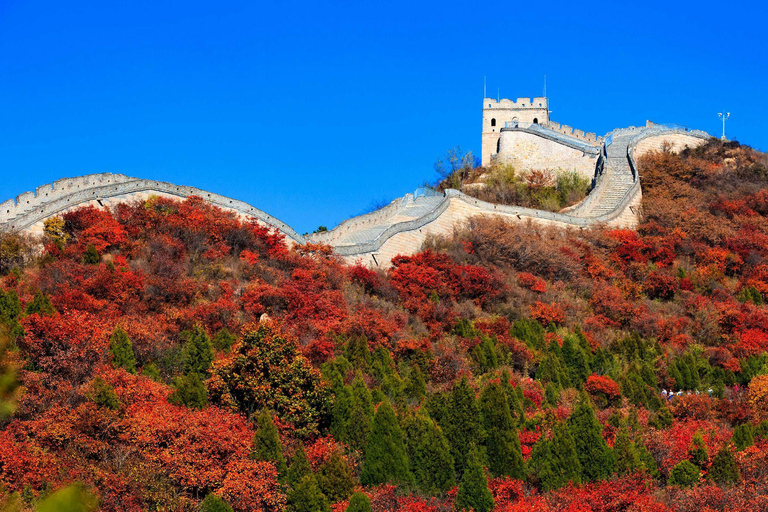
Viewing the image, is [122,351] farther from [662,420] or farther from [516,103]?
[516,103]

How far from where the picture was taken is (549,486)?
2150 cm

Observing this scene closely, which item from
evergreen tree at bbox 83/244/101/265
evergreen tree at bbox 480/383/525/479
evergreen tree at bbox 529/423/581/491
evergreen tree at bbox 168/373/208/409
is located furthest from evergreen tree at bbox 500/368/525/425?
evergreen tree at bbox 83/244/101/265

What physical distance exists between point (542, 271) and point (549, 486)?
17.7 m

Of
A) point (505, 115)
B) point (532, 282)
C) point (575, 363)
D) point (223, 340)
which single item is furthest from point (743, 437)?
point (505, 115)

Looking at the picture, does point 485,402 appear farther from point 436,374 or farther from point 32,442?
point 32,442

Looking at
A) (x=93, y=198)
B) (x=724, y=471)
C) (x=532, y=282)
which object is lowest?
(x=724, y=471)

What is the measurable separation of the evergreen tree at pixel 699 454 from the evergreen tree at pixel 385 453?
23.2 ft

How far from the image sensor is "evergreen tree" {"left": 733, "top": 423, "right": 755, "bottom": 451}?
23969 millimetres

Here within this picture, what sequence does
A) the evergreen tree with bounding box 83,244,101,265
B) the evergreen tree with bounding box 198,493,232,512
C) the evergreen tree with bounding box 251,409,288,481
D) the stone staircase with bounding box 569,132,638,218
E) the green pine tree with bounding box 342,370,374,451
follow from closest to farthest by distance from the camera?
the evergreen tree with bounding box 198,493,232,512 → the evergreen tree with bounding box 251,409,288,481 → the green pine tree with bounding box 342,370,374,451 → the evergreen tree with bounding box 83,244,101,265 → the stone staircase with bounding box 569,132,638,218

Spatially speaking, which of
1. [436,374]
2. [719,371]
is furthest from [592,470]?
[719,371]

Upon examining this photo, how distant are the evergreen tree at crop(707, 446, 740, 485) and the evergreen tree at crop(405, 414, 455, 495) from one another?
6.26 meters

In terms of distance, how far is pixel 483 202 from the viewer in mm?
41719

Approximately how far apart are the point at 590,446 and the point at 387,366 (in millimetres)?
6978

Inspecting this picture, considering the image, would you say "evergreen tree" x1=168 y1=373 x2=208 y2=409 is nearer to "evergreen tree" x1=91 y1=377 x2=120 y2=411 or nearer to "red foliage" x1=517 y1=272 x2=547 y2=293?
"evergreen tree" x1=91 y1=377 x2=120 y2=411
